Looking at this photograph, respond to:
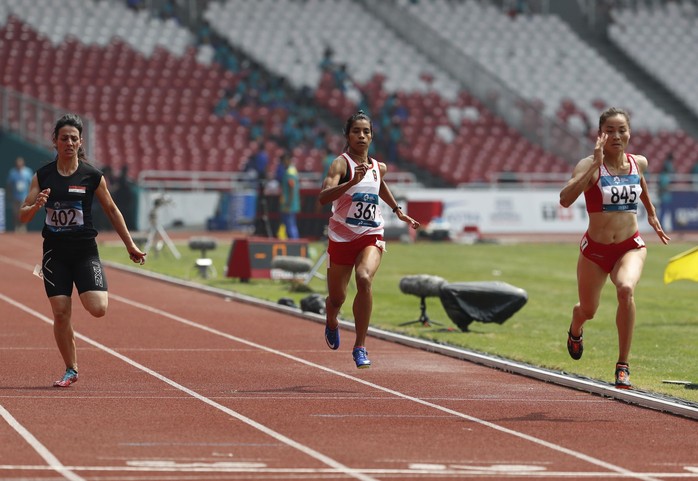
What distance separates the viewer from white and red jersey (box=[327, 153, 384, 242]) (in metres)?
11.1

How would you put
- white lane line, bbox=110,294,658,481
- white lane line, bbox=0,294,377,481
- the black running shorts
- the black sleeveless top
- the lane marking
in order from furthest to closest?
the black running shorts → the black sleeveless top → white lane line, bbox=110,294,658,481 → white lane line, bbox=0,294,377,481 → the lane marking

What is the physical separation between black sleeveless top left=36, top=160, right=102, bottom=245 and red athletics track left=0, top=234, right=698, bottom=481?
3.59ft

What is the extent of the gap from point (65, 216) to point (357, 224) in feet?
7.48

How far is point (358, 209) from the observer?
11164 mm

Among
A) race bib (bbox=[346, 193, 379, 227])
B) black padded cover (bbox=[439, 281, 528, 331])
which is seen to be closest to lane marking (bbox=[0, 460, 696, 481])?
race bib (bbox=[346, 193, 379, 227])

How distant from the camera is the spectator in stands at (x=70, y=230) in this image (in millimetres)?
10164

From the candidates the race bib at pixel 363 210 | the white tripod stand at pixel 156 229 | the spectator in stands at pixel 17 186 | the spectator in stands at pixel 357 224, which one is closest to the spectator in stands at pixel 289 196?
the white tripod stand at pixel 156 229

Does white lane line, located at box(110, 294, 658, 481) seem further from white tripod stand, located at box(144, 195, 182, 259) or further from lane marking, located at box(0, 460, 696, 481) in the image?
white tripod stand, located at box(144, 195, 182, 259)

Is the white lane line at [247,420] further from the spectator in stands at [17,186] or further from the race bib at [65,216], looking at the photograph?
the spectator in stands at [17,186]

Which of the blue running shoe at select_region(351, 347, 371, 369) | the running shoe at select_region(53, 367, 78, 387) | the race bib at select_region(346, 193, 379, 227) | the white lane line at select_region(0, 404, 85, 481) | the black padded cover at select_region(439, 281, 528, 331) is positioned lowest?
the white lane line at select_region(0, 404, 85, 481)

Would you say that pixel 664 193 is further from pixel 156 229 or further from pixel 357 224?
pixel 357 224

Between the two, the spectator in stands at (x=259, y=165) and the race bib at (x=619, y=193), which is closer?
the race bib at (x=619, y=193)

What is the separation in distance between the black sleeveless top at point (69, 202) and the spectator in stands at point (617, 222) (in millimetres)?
3328

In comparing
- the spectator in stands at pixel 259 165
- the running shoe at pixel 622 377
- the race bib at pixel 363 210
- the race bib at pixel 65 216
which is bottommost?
the running shoe at pixel 622 377
